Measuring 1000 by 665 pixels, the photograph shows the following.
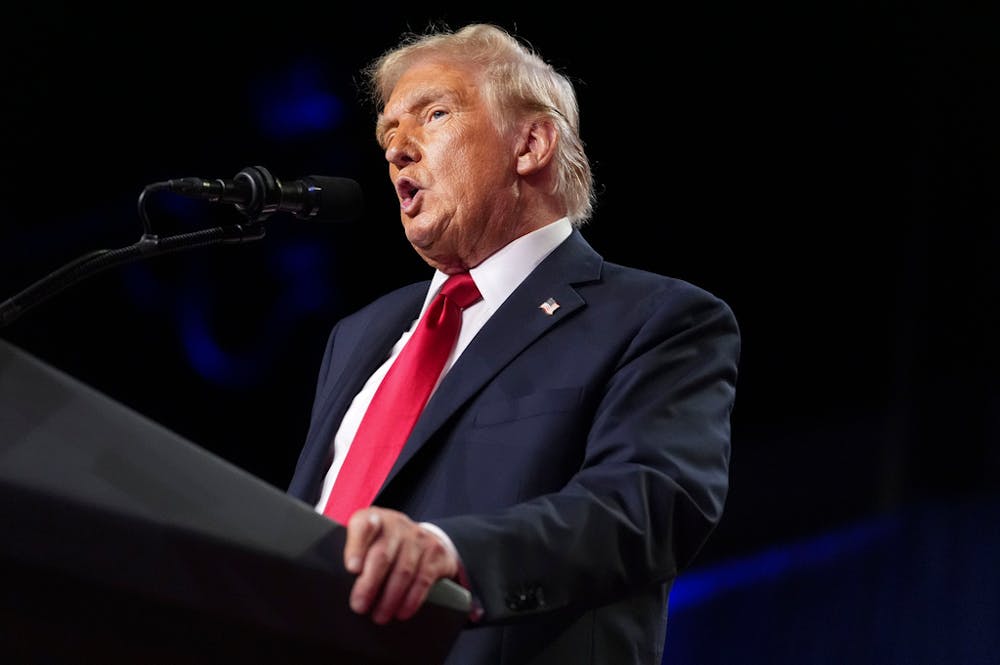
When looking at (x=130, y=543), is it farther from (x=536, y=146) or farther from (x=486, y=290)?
(x=536, y=146)

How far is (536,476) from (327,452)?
427mm

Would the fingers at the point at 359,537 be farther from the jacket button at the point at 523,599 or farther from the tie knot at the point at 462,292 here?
the tie knot at the point at 462,292

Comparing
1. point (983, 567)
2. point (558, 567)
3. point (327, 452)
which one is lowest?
point (983, 567)

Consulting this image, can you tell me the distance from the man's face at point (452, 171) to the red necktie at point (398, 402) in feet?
0.30

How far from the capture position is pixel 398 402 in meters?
1.73

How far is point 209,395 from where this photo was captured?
131 inches

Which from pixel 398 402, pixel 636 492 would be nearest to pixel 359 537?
pixel 636 492

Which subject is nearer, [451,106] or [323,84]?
[451,106]

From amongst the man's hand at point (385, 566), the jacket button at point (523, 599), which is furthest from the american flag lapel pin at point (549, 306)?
the man's hand at point (385, 566)

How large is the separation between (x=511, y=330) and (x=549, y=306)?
0.07 m

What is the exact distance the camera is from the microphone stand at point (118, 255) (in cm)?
131

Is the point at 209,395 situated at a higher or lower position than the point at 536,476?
lower

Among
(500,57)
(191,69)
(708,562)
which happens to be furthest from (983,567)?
(191,69)

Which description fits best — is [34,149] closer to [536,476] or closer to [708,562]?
[536,476]
